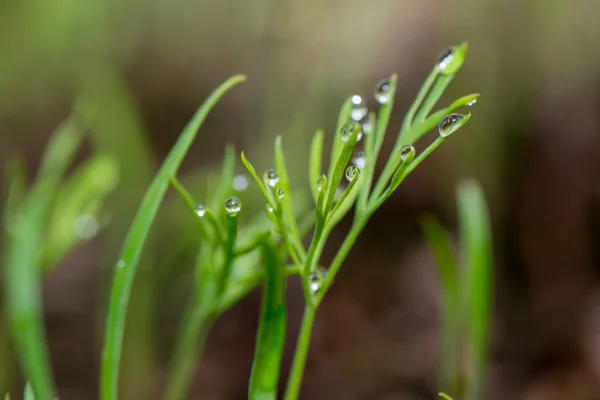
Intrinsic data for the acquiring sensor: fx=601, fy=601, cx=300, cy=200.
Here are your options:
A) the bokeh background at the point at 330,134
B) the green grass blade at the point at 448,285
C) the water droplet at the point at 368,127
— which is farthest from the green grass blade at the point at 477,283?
the bokeh background at the point at 330,134

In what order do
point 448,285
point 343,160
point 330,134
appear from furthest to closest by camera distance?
point 330,134 < point 448,285 < point 343,160

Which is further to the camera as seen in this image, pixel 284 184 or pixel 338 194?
pixel 338 194

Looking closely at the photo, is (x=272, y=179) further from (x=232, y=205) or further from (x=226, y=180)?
(x=226, y=180)

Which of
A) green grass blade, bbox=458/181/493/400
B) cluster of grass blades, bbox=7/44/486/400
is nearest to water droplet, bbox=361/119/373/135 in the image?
cluster of grass blades, bbox=7/44/486/400

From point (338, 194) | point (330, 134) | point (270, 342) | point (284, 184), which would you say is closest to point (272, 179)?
point (284, 184)

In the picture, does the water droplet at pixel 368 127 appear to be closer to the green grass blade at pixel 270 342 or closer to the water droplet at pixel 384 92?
the water droplet at pixel 384 92

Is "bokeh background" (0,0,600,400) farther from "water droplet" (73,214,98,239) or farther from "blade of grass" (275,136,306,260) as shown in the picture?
"blade of grass" (275,136,306,260)
